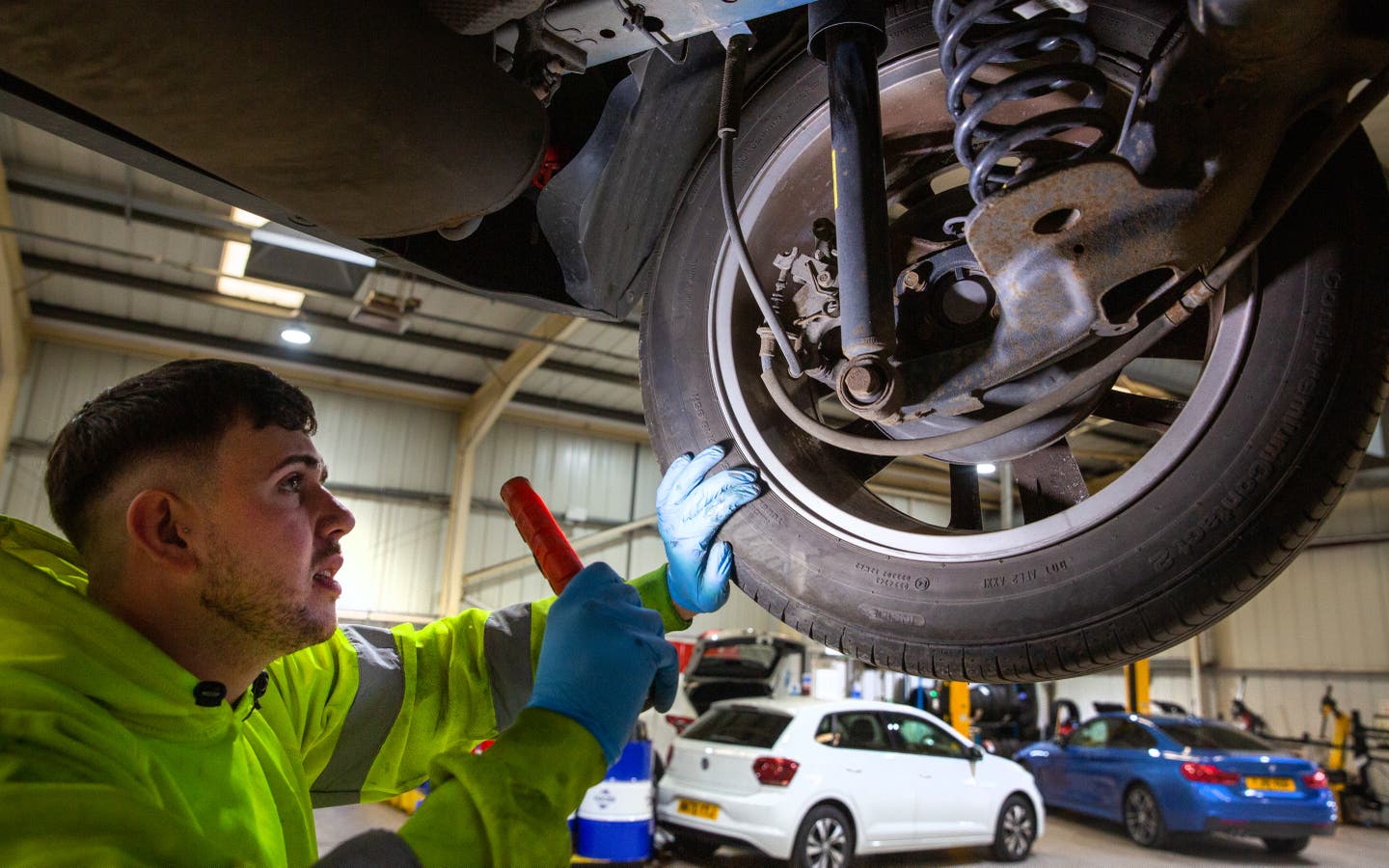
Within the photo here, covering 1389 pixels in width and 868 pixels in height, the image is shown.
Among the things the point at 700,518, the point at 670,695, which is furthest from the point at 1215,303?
the point at 670,695

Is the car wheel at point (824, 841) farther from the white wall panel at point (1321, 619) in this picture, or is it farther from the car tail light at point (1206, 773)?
the white wall panel at point (1321, 619)

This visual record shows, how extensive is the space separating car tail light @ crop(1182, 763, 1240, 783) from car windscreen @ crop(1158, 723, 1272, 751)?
0.91ft

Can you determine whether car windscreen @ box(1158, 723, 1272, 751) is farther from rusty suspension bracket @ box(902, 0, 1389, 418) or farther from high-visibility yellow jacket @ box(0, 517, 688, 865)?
high-visibility yellow jacket @ box(0, 517, 688, 865)

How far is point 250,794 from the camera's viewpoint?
45.1 inches

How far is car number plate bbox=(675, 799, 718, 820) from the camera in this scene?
575 centimetres

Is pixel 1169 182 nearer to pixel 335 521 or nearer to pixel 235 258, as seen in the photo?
pixel 335 521

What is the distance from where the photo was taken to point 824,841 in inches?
229

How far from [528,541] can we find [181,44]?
80 centimetres

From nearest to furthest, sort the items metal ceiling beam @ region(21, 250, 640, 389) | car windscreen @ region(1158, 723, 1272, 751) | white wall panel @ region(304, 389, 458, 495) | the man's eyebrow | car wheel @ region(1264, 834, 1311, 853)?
the man's eyebrow, car windscreen @ region(1158, 723, 1272, 751), car wheel @ region(1264, 834, 1311, 853), metal ceiling beam @ region(21, 250, 640, 389), white wall panel @ region(304, 389, 458, 495)

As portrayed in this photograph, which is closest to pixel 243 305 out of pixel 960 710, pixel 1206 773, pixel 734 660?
pixel 734 660

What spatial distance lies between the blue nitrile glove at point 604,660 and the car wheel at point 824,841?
493cm

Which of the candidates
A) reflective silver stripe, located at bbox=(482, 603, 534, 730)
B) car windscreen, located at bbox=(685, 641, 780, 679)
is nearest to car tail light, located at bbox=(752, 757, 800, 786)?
car windscreen, located at bbox=(685, 641, 780, 679)

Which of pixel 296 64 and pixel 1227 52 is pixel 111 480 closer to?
pixel 296 64

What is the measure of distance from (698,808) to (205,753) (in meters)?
5.16
